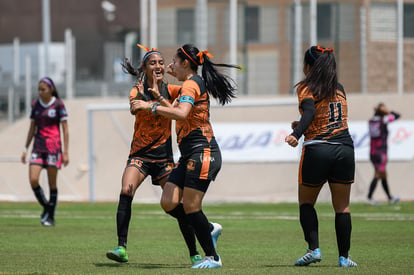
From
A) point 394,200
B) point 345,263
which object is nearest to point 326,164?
point 345,263

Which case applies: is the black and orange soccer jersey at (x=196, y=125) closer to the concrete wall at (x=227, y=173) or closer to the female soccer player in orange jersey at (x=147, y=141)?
the female soccer player in orange jersey at (x=147, y=141)

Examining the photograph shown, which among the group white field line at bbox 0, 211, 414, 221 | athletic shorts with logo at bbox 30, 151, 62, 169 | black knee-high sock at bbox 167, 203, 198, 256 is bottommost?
white field line at bbox 0, 211, 414, 221

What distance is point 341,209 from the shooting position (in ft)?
30.1

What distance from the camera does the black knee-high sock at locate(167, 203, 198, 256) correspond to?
31.0 feet

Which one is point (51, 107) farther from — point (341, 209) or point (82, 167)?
point (82, 167)

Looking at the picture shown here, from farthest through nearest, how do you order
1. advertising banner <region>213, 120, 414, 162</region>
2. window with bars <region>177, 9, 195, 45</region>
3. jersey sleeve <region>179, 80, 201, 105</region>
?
window with bars <region>177, 9, 195, 45</region> < advertising banner <region>213, 120, 414, 162</region> < jersey sleeve <region>179, 80, 201, 105</region>

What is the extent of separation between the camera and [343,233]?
29.9 feet

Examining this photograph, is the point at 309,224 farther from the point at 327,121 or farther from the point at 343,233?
the point at 327,121

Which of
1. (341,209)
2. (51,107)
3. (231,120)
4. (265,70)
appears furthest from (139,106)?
(265,70)

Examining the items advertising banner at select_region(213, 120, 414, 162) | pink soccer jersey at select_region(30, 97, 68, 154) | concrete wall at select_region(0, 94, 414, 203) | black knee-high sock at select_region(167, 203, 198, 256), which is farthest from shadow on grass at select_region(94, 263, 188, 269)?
concrete wall at select_region(0, 94, 414, 203)

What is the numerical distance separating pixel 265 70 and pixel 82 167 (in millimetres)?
5576

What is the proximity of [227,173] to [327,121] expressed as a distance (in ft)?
47.7

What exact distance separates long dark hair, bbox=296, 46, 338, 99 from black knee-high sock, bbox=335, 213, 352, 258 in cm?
117

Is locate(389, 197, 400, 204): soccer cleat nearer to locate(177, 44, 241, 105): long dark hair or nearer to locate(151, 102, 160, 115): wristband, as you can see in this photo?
locate(177, 44, 241, 105): long dark hair
